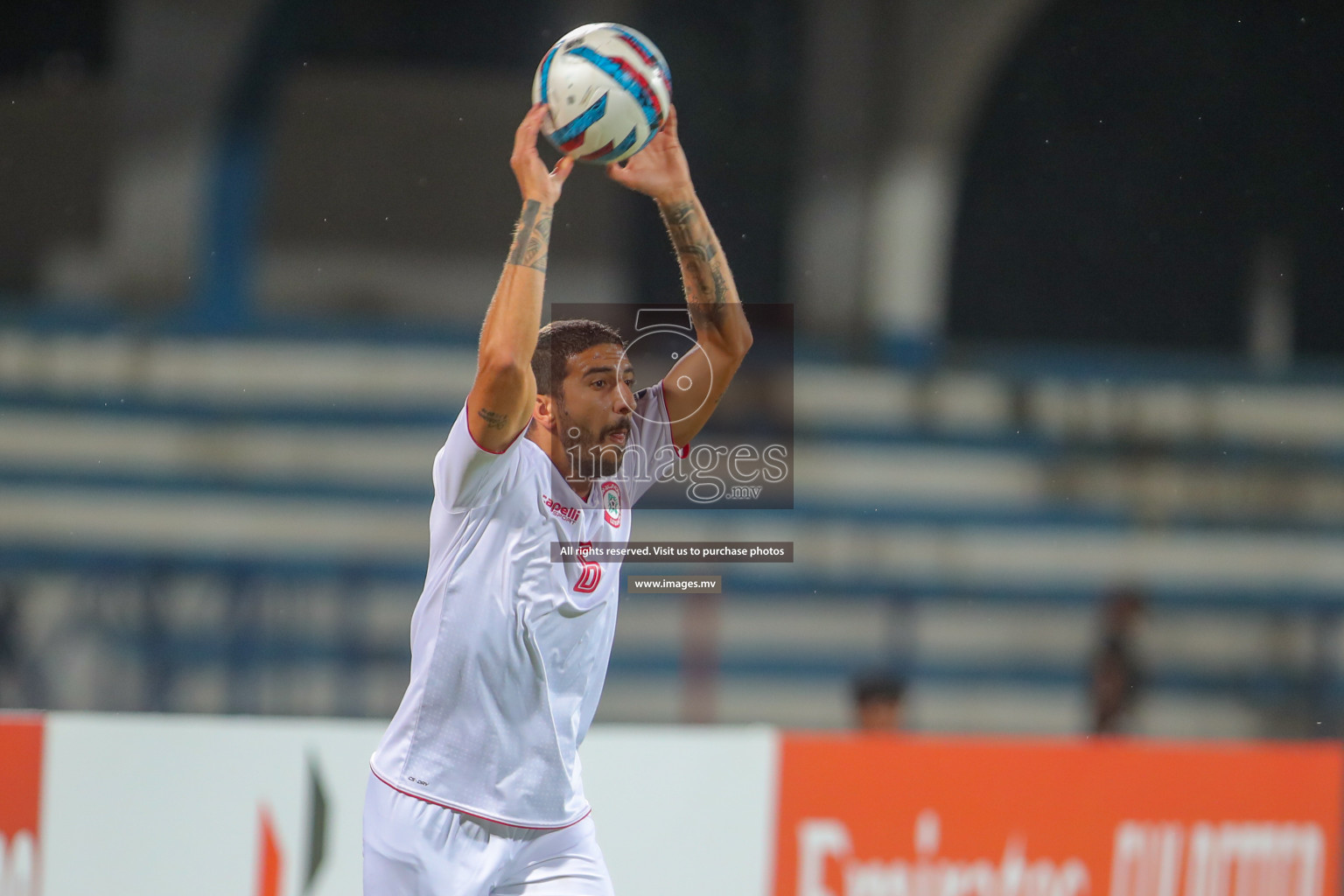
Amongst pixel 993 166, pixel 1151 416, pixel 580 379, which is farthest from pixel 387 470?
pixel 1151 416

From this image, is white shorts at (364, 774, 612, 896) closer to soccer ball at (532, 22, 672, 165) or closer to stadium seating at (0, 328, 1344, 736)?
soccer ball at (532, 22, 672, 165)

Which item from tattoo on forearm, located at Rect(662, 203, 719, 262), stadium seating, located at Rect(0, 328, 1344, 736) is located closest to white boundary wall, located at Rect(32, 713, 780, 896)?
stadium seating, located at Rect(0, 328, 1344, 736)

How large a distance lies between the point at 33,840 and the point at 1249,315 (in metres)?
5.27

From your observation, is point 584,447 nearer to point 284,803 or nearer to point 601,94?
point 601,94

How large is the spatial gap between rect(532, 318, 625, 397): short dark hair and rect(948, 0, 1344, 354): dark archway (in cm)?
263

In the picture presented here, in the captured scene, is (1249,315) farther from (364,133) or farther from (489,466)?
(489,466)

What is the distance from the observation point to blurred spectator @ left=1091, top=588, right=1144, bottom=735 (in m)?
4.87

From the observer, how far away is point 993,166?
17.5ft

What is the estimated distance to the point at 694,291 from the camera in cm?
273

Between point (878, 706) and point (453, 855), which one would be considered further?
point (878, 706)

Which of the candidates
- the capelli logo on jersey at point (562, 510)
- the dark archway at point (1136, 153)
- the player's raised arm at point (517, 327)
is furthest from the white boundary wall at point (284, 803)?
the dark archway at point (1136, 153)

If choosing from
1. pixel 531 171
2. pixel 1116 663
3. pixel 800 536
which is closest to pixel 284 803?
pixel 531 171

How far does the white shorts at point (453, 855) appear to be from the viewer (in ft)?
7.32

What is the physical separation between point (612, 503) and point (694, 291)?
0.52 meters
